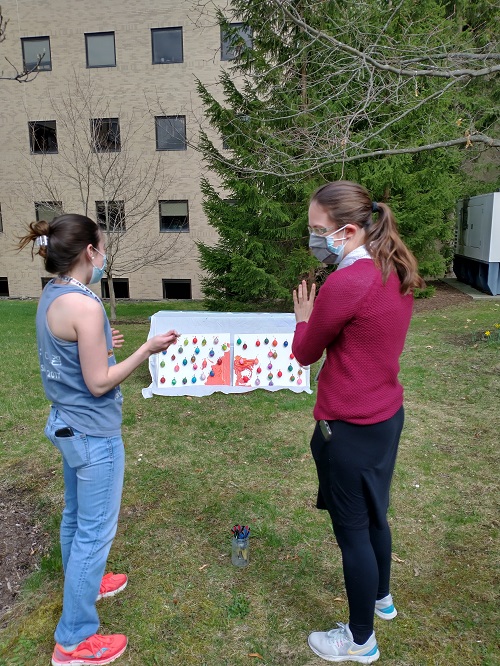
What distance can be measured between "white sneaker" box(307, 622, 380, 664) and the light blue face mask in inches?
65.5

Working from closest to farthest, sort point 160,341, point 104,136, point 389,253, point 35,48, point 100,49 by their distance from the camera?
point 389,253, point 160,341, point 104,136, point 100,49, point 35,48

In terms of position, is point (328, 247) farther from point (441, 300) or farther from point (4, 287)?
point (4, 287)

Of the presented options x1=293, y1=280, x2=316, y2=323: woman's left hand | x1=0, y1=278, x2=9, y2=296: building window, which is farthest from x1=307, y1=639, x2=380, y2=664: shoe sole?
x1=0, y1=278, x2=9, y2=296: building window

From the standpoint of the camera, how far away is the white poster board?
623 cm

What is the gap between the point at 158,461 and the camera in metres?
4.52

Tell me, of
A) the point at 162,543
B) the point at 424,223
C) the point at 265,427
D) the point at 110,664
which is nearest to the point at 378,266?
the point at 110,664

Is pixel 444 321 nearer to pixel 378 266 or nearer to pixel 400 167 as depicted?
pixel 400 167

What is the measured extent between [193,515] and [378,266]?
2.43 metres

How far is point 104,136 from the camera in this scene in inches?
640

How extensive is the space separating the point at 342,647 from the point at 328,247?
1.78 m

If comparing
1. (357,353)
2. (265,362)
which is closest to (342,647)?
(357,353)

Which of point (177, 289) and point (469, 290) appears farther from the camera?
point (177, 289)

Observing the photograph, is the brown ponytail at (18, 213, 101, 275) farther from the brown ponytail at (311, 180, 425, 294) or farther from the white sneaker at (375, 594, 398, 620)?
the white sneaker at (375, 594, 398, 620)

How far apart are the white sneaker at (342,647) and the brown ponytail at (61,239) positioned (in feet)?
6.55
